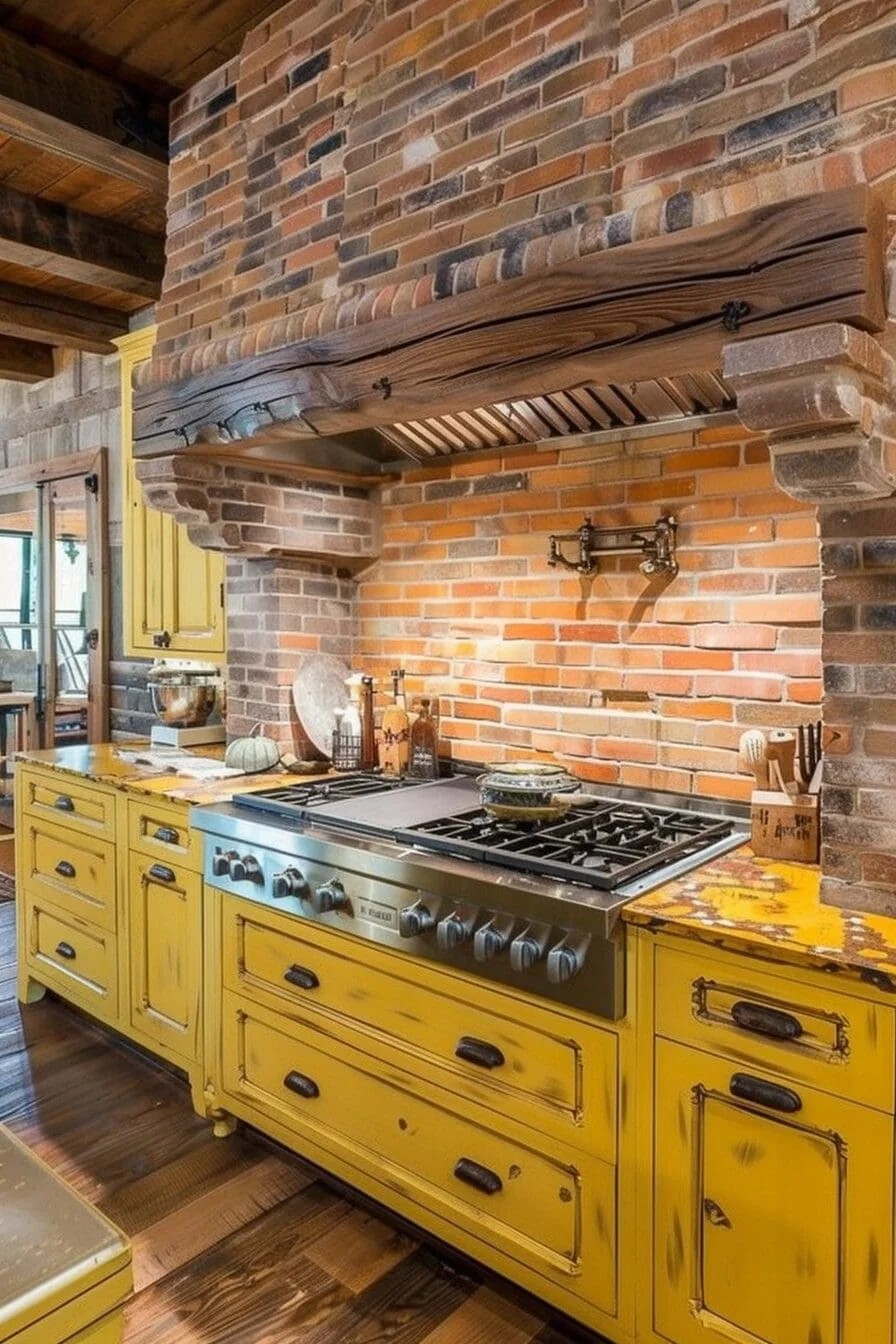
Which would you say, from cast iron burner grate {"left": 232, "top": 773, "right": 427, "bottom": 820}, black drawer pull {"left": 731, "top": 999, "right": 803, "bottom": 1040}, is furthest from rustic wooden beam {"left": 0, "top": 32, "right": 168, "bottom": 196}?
black drawer pull {"left": 731, "top": 999, "right": 803, "bottom": 1040}

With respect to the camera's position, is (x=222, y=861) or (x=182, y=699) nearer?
(x=222, y=861)

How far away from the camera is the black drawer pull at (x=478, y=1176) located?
1.93 metres

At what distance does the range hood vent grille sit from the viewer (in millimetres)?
2275

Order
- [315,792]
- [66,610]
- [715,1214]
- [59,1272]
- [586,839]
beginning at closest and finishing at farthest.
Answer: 1. [59,1272]
2. [715,1214]
3. [586,839]
4. [315,792]
5. [66,610]

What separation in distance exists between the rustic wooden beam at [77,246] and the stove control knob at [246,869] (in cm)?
270

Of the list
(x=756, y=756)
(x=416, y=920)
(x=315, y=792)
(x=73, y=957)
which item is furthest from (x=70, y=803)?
(x=756, y=756)

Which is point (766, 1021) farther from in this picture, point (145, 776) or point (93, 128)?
point (93, 128)

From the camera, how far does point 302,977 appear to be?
2.34m

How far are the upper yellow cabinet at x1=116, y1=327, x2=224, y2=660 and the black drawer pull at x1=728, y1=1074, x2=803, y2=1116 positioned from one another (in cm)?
272

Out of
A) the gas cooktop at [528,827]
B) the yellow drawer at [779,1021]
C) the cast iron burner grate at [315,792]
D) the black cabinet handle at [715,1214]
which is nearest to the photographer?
the yellow drawer at [779,1021]

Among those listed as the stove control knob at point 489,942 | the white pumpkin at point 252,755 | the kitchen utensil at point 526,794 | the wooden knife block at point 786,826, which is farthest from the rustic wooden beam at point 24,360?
the wooden knife block at point 786,826

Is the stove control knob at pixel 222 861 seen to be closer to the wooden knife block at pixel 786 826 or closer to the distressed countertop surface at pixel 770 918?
the distressed countertop surface at pixel 770 918

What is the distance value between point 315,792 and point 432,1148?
1045mm

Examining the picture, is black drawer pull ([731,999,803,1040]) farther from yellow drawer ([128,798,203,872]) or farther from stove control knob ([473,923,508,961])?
yellow drawer ([128,798,203,872])
